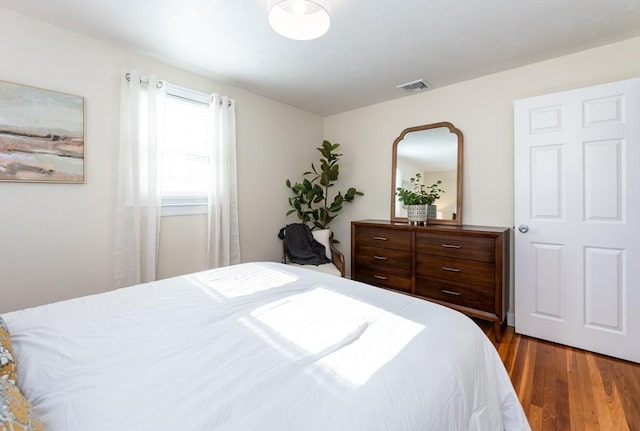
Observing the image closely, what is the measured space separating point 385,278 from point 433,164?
1353 mm

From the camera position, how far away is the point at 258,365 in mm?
842

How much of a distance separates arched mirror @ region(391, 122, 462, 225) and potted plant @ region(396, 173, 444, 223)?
4cm

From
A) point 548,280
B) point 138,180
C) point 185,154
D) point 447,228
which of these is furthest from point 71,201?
point 548,280

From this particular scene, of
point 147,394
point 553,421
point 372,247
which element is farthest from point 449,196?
point 147,394

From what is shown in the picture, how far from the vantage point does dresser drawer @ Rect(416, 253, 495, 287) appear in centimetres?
238

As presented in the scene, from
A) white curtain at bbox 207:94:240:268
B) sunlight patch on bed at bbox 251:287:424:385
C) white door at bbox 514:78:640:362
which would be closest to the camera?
sunlight patch on bed at bbox 251:287:424:385

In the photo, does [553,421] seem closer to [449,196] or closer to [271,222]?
[449,196]

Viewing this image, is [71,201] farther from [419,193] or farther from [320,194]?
[419,193]

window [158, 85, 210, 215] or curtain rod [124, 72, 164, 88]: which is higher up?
curtain rod [124, 72, 164, 88]

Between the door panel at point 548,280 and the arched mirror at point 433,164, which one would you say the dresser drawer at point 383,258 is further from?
the door panel at point 548,280

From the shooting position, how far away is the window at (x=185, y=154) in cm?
256

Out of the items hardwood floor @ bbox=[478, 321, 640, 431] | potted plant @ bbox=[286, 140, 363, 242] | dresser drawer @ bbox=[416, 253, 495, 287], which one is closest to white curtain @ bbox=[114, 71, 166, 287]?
potted plant @ bbox=[286, 140, 363, 242]

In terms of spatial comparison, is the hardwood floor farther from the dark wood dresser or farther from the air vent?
the air vent

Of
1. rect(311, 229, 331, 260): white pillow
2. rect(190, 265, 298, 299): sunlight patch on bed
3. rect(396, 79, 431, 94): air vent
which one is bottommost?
rect(190, 265, 298, 299): sunlight patch on bed
